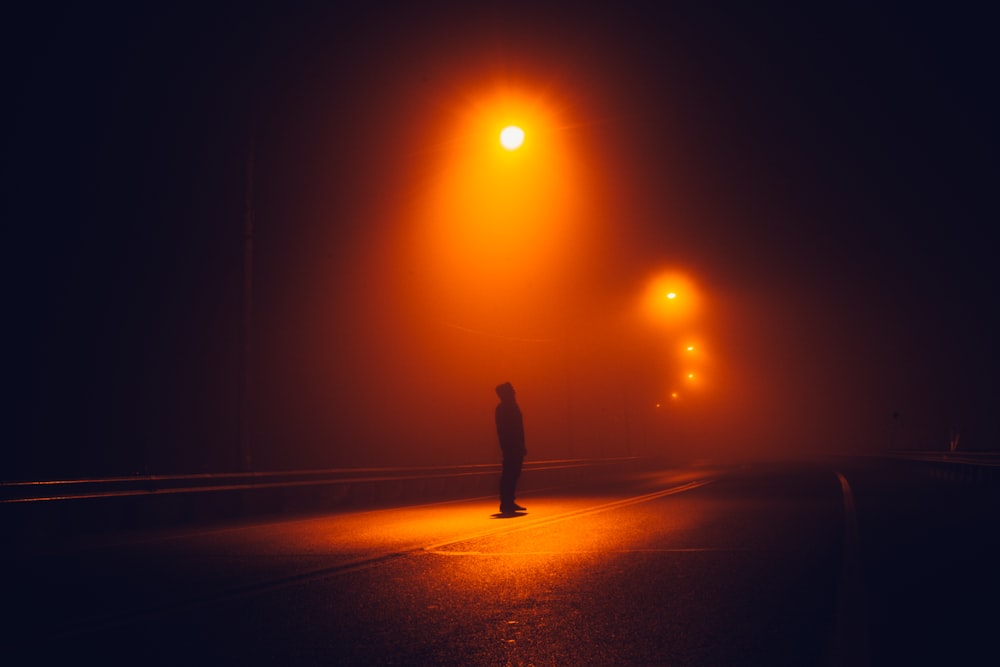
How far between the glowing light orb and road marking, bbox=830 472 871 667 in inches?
604

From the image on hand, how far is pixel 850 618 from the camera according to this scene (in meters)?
6.46

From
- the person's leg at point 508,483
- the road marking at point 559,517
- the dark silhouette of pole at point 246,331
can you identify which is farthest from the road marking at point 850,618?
the dark silhouette of pole at point 246,331

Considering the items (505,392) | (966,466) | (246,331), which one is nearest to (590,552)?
(505,392)

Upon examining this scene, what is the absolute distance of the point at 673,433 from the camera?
82.5m

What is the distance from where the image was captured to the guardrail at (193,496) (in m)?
13.8

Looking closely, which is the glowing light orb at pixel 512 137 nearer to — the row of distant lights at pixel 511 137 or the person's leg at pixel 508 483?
the row of distant lights at pixel 511 137

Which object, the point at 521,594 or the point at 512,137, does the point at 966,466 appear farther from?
the point at 521,594

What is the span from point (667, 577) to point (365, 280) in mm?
36256

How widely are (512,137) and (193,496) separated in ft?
37.4

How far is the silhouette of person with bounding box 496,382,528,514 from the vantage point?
55.7ft

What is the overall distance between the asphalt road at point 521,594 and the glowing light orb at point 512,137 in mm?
12099

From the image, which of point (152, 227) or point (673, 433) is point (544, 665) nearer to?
point (152, 227)

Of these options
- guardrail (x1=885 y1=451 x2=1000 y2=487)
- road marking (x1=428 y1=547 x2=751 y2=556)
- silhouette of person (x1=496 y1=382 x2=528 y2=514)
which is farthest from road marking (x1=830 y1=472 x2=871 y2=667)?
guardrail (x1=885 y1=451 x2=1000 y2=487)

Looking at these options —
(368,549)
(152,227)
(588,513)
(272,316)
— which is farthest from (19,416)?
(368,549)
